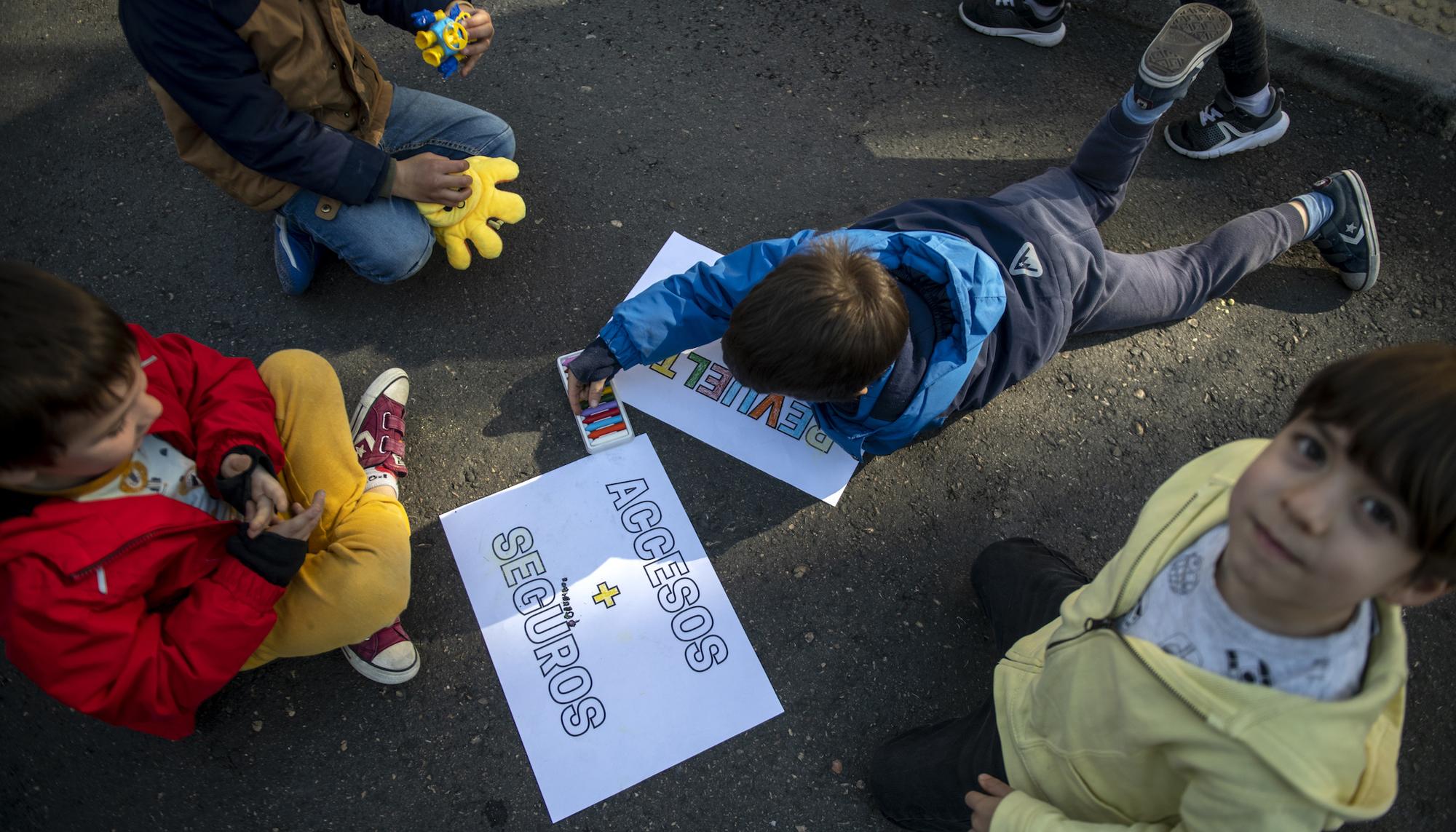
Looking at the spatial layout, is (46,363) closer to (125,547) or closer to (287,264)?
(125,547)

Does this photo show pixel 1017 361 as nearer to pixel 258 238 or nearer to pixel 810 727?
pixel 810 727

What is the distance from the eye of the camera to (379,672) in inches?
59.2

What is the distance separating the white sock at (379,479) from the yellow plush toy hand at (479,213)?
501 millimetres

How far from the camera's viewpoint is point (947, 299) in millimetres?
1488

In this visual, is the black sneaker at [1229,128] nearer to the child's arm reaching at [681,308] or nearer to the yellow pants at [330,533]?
the child's arm reaching at [681,308]

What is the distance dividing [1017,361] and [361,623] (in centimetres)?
138

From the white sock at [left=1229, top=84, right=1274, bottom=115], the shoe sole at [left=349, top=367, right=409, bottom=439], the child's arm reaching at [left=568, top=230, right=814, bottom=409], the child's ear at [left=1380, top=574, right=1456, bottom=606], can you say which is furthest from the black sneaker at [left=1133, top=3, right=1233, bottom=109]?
the shoe sole at [left=349, top=367, right=409, bottom=439]

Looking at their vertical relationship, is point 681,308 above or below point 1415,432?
below

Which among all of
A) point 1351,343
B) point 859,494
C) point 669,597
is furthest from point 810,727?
point 1351,343

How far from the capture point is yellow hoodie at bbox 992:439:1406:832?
84 centimetres

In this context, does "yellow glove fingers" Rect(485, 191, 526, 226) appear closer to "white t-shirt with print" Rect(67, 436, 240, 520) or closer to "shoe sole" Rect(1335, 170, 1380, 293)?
"white t-shirt with print" Rect(67, 436, 240, 520)

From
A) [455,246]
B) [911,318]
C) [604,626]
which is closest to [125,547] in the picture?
[604,626]

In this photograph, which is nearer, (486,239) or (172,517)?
(172,517)

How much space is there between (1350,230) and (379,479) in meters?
2.34
